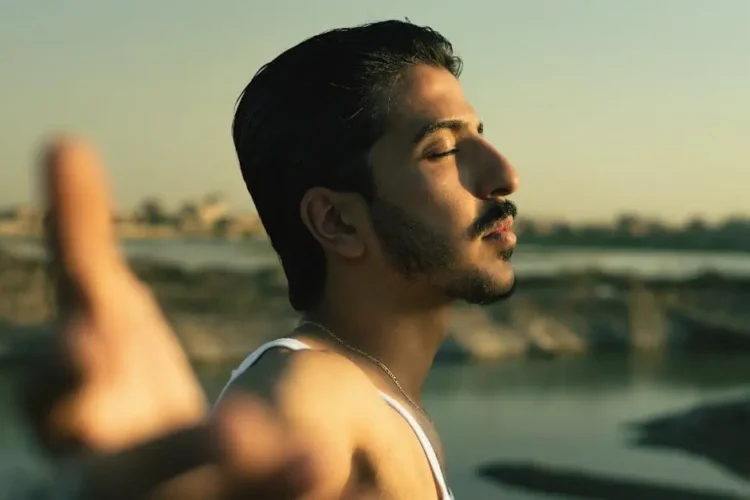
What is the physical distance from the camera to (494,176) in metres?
0.71

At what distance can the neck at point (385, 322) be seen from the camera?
2.42 ft

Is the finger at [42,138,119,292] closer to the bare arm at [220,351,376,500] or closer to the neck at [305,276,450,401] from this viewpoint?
the bare arm at [220,351,376,500]

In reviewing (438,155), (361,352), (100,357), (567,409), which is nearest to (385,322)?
(361,352)

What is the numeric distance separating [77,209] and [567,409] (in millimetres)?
6580

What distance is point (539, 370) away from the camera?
7469 mm

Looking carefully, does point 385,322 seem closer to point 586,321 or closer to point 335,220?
point 335,220

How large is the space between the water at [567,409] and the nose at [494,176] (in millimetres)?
4410

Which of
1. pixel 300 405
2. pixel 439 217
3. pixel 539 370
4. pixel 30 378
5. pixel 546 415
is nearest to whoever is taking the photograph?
pixel 30 378

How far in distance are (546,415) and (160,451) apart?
20.8 ft

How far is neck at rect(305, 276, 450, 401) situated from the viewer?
2.42ft

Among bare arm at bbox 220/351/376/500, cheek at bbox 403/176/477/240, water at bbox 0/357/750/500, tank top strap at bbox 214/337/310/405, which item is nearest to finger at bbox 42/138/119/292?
bare arm at bbox 220/351/376/500

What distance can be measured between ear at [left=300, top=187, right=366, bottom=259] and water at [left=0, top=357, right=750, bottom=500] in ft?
14.3

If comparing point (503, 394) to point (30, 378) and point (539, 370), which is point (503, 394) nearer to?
point (539, 370)

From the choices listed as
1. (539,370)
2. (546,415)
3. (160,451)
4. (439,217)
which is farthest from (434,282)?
(539,370)
